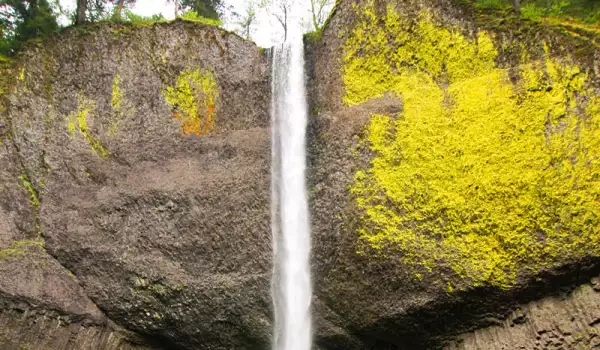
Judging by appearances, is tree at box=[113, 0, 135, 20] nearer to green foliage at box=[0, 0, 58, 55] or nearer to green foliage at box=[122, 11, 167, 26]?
green foliage at box=[122, 11, 167, 26]

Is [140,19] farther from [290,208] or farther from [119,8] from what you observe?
[290,208]

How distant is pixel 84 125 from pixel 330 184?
596 cm

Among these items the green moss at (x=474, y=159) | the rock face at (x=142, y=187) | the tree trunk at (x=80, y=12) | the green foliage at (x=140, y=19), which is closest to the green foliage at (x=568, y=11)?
the green moss at (x=474, y=159)

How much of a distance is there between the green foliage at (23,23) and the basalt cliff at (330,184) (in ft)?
1.84

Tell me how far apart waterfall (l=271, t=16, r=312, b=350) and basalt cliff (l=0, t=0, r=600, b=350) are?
10.4 inches

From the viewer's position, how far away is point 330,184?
891cm

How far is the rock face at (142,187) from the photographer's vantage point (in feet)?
28.5

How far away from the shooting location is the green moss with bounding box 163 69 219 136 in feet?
32.9

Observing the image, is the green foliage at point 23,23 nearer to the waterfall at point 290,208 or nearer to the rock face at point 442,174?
the waterfall at point 290,208

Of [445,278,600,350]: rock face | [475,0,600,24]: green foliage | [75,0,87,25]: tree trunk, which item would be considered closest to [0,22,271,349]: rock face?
[75,0,87,25]: tree trunk

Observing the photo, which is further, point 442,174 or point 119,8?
point 119,8

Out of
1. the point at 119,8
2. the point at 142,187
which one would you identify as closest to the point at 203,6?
the point at 119,8

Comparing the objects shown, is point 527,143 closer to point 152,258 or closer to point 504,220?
point 504,220

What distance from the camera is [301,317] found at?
871 centimetres
